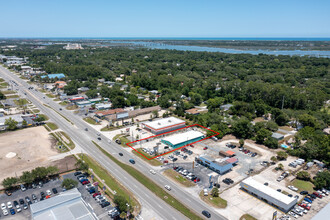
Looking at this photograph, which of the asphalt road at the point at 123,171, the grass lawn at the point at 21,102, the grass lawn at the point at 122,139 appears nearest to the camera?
the asphalt road at the point at 123,171

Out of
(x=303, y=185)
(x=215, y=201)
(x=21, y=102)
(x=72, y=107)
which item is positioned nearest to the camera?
(x=215, y=201)

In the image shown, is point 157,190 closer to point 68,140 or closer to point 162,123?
point 162,123

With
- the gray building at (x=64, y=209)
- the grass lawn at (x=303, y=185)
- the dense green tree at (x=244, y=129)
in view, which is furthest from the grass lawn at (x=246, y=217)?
the dense green tree at (x=244, y=129)

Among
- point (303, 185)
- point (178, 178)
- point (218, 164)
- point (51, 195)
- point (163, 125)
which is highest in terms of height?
point (163, 125)

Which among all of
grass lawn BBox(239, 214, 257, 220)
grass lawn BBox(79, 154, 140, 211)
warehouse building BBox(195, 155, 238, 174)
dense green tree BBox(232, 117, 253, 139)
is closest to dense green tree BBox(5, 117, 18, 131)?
grass lawn BBox(79, 154, 140, 211)

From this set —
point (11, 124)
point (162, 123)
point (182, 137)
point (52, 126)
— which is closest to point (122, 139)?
point (162, 123)

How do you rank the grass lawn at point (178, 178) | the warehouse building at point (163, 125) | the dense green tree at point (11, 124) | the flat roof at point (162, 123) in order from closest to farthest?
the grass lawn at point (178, 178), the warehouse building at point (163, 125), the flat roof at point (162, 123), the dense green tree at point (11, 124)

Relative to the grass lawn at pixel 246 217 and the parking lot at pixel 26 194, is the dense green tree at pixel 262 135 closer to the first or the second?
the grass lawn at pixel 246 217
